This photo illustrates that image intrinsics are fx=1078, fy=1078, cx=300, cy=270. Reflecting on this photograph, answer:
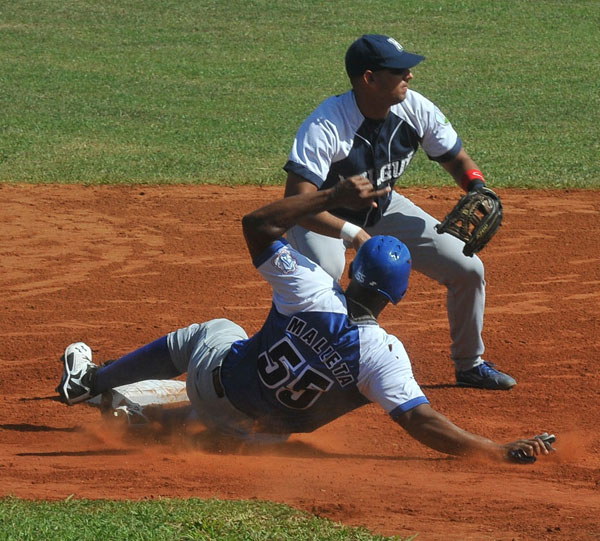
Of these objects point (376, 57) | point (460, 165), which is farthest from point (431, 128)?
point (376, 57)

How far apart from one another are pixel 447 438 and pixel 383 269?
2.55 feet

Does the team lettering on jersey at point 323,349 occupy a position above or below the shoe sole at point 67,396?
above

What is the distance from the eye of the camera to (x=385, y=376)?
4.66m

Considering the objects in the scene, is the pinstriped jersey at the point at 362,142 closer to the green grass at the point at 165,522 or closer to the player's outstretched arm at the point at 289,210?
the player's outstretched arm at the point at 289,210

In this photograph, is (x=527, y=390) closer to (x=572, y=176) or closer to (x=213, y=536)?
(x=213, y=536)

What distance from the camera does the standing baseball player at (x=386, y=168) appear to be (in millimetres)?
5641

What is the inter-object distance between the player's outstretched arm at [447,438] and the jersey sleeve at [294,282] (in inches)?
21.9

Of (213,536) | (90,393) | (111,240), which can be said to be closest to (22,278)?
(111,240)

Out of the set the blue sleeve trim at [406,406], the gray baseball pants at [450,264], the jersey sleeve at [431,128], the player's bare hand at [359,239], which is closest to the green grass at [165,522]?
the blue sleeve trim at [406,406]

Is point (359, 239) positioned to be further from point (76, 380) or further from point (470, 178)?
point (76, 380)

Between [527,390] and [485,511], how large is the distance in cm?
221

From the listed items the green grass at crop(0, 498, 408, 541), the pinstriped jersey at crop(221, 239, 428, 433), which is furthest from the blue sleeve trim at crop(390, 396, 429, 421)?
the green grass at crop(0, 498, 408, 541)

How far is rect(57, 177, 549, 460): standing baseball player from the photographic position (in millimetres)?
4652

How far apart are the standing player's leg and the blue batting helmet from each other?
4.95 feet
